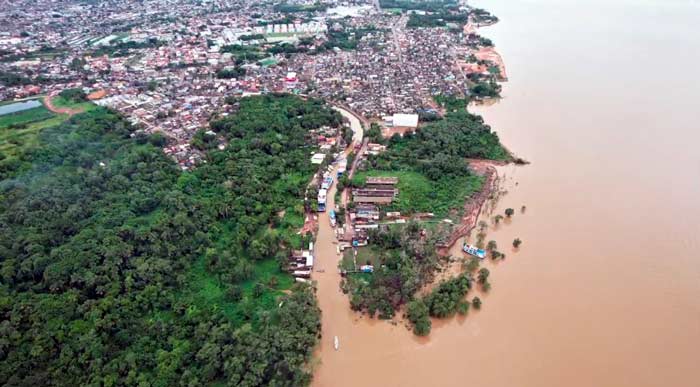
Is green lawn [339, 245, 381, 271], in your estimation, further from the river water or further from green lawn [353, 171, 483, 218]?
green lawn [353, 171, 483, 218]

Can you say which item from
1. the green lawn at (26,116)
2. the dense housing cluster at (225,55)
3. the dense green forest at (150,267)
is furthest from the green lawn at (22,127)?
the dense housing cluster at (225,55)

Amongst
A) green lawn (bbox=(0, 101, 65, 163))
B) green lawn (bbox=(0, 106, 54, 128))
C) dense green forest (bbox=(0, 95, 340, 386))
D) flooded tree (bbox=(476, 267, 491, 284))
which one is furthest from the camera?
green lawn (bbox=(0, 106, 54, 128))

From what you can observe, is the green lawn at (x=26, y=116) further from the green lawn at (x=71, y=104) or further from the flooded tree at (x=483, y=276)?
the flooded tree at (x=483, y=276)


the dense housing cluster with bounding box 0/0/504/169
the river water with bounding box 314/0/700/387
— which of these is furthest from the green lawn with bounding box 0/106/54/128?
the river water with bounding box 314/0/700/387

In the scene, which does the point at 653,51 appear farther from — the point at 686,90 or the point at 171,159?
the point at 171,159

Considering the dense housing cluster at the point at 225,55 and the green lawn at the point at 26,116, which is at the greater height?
the dense housing cluster at the point at 225,55
